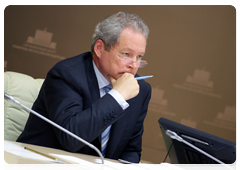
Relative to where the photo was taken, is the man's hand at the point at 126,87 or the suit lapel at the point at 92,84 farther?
the suit lapel at the point at 92,84

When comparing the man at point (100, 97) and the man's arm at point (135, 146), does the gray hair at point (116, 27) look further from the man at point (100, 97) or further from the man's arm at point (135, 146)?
the man's arm at point (135, 146)

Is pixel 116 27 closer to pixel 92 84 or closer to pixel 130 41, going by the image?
pixel 130 41

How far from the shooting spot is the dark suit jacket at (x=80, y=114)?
1083 mm

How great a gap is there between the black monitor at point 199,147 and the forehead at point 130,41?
416mm

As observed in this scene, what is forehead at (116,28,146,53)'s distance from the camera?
1349mm

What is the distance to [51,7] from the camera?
2.79m

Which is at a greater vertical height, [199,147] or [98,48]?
[98,48]

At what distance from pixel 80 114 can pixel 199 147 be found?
0.55 metres

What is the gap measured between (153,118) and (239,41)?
53.6 inches

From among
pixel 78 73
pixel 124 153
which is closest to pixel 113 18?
pixel 78 73

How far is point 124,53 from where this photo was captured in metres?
1.36

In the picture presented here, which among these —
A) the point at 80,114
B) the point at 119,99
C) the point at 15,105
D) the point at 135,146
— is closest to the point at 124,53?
the point at 119,99

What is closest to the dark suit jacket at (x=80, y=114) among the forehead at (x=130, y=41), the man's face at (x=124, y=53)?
the man's face at (x=124, y=53)

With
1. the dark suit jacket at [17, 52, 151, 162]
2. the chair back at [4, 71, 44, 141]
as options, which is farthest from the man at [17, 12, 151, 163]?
the chair back at [4, 71, 44, 141]
